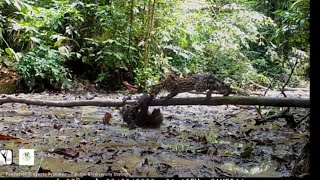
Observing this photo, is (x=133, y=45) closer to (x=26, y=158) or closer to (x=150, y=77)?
(x=150, y=77)

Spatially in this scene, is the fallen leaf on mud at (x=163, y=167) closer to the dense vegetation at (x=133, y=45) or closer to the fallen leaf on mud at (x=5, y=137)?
the fallen leaf on mud at (x=5, y=137)

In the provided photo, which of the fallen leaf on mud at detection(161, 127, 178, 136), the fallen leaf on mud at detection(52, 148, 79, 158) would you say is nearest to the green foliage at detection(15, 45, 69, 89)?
the fallen leaf on mud at detection(161, 127, 178, 136)

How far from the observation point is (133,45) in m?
4.22

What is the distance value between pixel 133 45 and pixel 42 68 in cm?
107

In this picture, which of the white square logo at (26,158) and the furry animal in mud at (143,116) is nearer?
the white square logo at (26,158)

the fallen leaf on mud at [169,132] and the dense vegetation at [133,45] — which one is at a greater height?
the dense vegetation at [133,45]

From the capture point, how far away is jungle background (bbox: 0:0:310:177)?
1.07 m

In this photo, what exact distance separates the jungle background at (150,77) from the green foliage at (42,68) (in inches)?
0.4

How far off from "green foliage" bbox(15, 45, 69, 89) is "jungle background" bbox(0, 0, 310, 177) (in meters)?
0.01

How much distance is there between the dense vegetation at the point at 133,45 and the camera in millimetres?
3747

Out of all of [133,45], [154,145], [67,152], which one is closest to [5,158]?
[67,152]

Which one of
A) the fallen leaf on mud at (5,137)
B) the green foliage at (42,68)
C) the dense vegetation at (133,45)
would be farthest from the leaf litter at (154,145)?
the dense vegetation at (133,45)

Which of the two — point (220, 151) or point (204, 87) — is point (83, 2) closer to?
point (204, 87)
